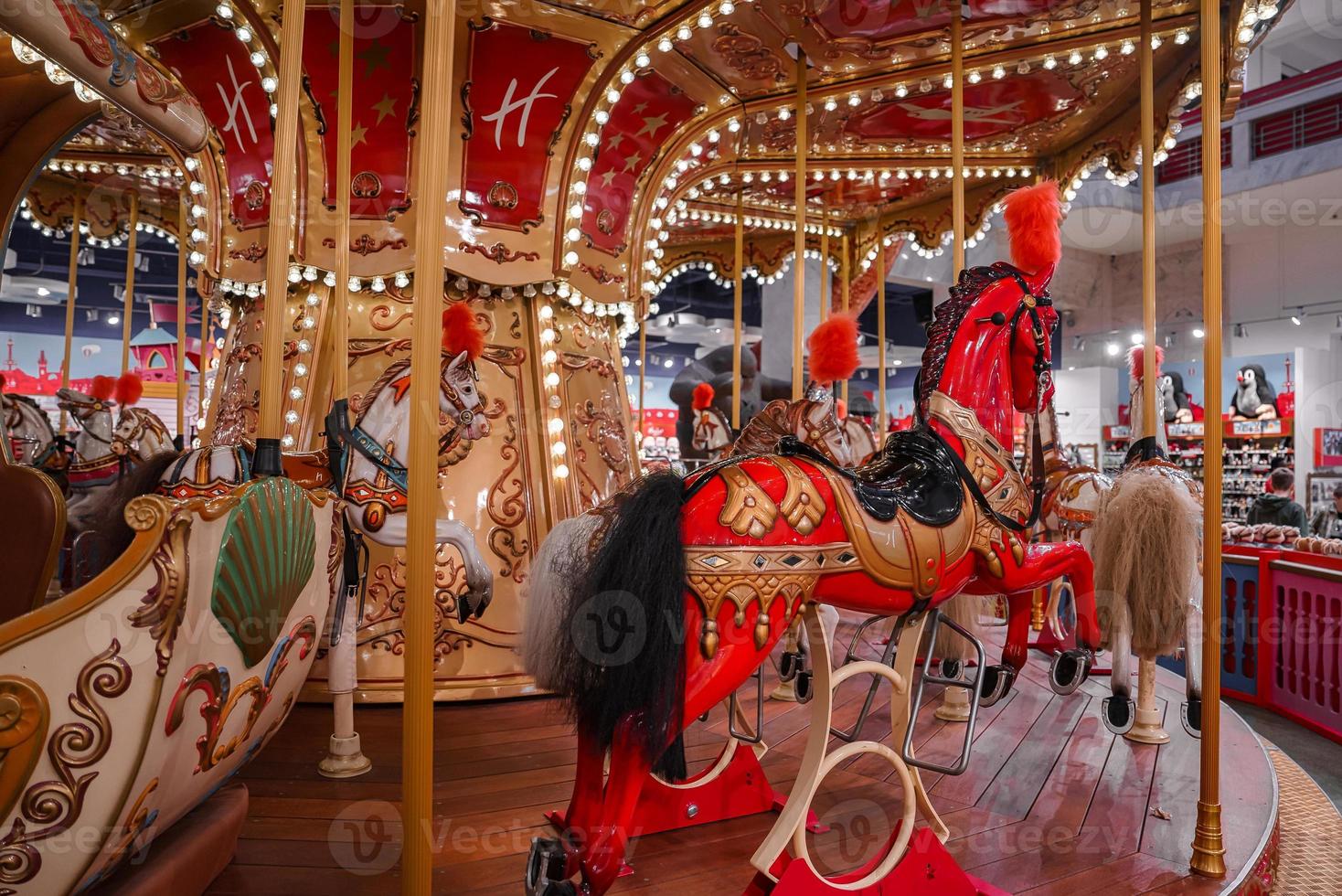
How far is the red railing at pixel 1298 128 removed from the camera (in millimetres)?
11664

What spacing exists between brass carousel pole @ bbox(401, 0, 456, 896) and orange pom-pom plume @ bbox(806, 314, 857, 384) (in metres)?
2.53

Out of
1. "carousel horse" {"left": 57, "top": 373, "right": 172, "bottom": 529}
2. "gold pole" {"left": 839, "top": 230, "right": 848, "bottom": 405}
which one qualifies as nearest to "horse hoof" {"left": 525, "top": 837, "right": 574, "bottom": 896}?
"carousel horse" {"left": 57, "top": 373, "right": 172, "bottom": 529}

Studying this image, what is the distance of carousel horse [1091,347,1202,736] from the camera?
10.9 ft

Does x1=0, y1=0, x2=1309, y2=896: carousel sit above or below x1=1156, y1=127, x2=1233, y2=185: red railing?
below

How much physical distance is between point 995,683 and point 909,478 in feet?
2.67

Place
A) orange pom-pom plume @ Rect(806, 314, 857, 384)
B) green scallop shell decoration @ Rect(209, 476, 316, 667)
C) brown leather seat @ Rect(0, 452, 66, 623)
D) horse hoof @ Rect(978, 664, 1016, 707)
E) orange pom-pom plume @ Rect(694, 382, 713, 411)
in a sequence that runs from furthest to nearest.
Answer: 1. orange pom-pom plume @ Rect(694, 382, 713, 411)
2. orange pom-pom plume @ Rect(806, 314, 857, 384)
3. horse hoof @ Rect(978, 664, 1016, 707)
4. brown leather seat @ Rect(0, 452, 66, 623)
5. green scallop shell decoration @ Rect(209, 476, 316, 667)

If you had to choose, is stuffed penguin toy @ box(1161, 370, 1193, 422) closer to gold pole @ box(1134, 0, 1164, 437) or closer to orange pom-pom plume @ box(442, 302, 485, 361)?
gold pole @ box(1134, 0, 1164, 437)

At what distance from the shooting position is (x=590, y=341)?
486cm

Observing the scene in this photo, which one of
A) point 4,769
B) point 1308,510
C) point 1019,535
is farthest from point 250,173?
point 1308,510

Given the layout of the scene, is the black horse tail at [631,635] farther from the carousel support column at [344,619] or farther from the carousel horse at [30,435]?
the carousel horse at [30,435]

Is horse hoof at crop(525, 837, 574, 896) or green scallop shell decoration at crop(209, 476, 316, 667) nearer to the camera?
green scallop shell decoration at crop(209, 476, 316, 667)

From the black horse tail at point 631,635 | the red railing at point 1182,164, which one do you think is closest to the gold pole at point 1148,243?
the black horse tail at point 631,635

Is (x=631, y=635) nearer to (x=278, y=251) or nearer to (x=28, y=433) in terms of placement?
(x=278, y=251)

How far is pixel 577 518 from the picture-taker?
2.03 meters
